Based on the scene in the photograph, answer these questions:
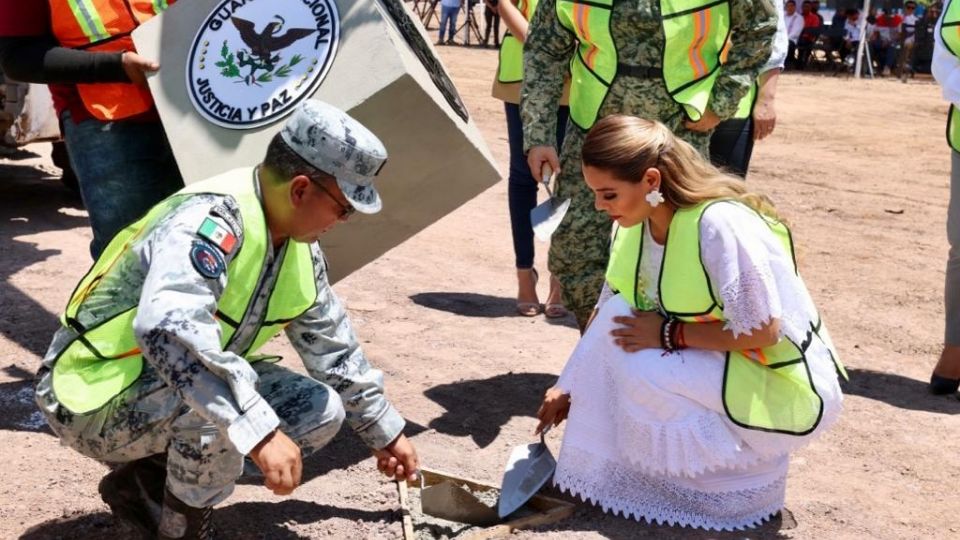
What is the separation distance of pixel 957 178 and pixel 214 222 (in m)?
3.49

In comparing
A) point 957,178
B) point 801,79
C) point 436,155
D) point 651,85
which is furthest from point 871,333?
point 801,79

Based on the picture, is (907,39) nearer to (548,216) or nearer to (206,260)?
(548,216)

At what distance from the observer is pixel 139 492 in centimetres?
345

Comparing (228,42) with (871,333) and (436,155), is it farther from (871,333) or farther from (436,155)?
(871,333)

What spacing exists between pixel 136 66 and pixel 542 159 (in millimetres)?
1451

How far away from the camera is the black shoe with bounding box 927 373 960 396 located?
521 centimetres

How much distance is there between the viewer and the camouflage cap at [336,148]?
9.77ft

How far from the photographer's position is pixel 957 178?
5258 millimetres

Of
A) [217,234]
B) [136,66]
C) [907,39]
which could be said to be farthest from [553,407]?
[907,39]

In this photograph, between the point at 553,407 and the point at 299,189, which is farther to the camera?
the point at 553,407

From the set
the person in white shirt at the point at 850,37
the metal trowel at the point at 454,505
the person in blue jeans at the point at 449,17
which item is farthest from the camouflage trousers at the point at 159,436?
the person in white shirt at the point at 850,37

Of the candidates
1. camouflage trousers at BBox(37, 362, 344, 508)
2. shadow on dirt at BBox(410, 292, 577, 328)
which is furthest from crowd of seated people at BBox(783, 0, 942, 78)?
camouflage trousers at BBox(37, 362, 344, 508)

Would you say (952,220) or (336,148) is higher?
(336,148)

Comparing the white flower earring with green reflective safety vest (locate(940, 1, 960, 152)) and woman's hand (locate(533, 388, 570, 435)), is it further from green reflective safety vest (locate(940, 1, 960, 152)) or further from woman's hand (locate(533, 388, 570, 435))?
green reflective safety vest (locate(940, 1, 960, 152))
